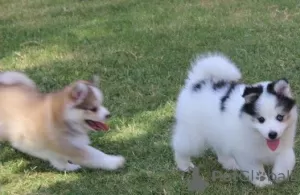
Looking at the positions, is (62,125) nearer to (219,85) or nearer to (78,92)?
(78,92)

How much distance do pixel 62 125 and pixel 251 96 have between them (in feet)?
4.33

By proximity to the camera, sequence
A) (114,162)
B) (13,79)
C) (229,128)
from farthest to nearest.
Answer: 1. (13,79)
2. (114,162)
3. (229,128)

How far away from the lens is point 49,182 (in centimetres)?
384

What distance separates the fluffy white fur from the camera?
126 inches

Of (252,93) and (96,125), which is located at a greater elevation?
(252,93)

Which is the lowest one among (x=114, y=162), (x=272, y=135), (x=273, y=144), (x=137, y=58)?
(x=114, y=162)

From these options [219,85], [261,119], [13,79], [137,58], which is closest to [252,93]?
[261,119]

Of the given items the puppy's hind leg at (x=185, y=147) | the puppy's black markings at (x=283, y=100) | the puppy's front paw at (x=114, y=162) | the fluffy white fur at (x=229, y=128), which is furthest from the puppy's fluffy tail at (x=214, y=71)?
the puppy's front paw at (x=114, y=162)

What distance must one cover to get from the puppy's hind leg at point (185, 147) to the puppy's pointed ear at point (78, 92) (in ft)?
2.08

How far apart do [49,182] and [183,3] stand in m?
4.85

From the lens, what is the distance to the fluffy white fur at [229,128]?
10.5 feet

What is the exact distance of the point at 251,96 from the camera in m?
3.20

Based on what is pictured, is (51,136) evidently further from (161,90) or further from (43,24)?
(43,24)

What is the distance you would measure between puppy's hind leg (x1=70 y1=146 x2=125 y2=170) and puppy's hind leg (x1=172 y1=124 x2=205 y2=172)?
1.33 feet
